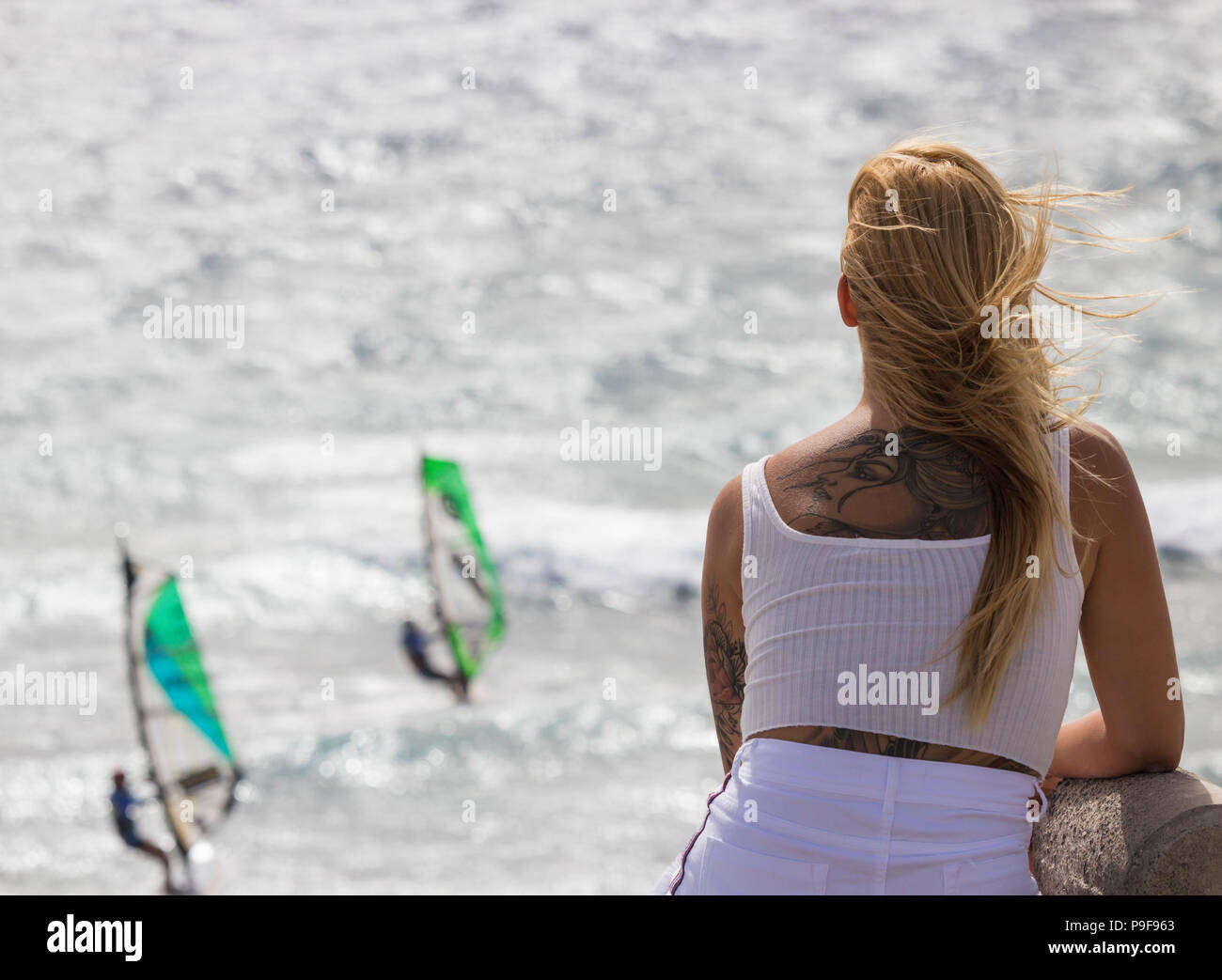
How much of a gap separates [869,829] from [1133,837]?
14.2 inches

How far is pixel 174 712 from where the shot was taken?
4.68 metres

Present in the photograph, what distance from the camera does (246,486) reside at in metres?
11.0

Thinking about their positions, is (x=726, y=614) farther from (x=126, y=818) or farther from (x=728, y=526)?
(x=126, y=818)

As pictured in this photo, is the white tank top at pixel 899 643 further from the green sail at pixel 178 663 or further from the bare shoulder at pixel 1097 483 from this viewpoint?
the green sail at pixel 178 663

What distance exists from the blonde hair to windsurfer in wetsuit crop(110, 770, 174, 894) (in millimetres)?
3226

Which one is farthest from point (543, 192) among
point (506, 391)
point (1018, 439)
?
point (1018, 439)

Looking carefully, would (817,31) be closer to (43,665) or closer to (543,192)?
(543,192)

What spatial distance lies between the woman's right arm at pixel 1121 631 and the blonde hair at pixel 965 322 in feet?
0.22

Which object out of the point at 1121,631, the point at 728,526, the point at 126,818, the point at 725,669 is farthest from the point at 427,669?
the point at 1121,631

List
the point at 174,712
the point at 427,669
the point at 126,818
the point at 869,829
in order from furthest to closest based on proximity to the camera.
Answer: the point at 427,669 → the point at 174,712 → the point at 126,818 → the point at 869,829

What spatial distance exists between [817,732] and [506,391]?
11.5m

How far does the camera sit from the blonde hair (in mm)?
1391

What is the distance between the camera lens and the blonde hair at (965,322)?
139cm

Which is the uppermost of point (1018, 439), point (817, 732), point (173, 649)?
point (1018, 439)
